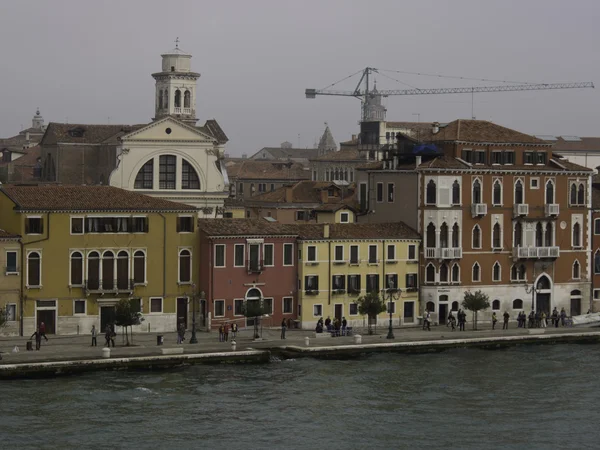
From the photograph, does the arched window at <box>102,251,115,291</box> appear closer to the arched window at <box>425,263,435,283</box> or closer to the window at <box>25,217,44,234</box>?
the window at <box>25,217,44,234</box>

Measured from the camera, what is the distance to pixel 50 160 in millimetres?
79938

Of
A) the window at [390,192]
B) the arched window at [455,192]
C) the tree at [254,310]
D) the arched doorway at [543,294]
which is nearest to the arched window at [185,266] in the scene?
the tree at [254,310]

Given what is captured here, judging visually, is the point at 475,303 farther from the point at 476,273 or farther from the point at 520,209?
the point at 520,209

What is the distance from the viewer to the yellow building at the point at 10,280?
55.7 metres

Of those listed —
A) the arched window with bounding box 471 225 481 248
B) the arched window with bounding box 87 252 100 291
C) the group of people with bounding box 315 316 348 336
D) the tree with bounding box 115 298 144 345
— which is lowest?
the group of people with bounding box 315 316 348 336

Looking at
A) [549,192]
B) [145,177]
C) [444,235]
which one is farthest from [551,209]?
[145,177]

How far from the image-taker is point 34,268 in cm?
5628

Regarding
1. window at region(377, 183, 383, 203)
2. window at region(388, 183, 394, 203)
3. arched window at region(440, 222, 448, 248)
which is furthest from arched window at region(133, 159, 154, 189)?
arched window at region(440, 222, 448, 248)

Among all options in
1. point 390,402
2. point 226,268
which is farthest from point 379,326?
point 390,402

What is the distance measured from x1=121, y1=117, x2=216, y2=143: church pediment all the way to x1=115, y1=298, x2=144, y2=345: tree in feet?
56.7

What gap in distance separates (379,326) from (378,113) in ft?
412

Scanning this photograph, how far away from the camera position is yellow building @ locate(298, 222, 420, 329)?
199 ft

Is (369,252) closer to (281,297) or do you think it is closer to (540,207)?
(281,297)

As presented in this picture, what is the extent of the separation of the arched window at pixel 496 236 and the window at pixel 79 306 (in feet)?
55.5
